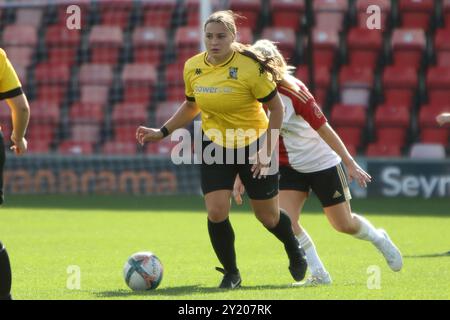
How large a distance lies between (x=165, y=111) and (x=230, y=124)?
36.6ft

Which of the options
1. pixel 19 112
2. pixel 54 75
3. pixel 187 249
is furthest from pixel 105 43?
pixel 19 112

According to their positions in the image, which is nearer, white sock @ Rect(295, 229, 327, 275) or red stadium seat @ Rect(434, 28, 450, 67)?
white sock @ Rect(295, 229, 327, 275)

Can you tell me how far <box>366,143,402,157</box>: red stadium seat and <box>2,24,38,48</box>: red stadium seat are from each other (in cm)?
641

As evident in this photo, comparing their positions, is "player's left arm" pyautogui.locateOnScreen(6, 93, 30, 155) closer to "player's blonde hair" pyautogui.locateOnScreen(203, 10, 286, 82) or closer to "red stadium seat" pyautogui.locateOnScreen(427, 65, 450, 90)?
"player's blonde hair" pyautogui.locateOnScreen(203, 10, 286, 82)

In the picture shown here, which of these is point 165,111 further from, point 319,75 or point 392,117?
point 392,117

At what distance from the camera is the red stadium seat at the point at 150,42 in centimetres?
1945

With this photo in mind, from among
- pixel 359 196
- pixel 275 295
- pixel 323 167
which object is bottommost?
pixel 359 196

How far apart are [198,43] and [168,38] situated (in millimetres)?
915

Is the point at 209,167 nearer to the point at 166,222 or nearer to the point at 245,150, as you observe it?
the point at 245,150

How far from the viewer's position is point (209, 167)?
24.6ft

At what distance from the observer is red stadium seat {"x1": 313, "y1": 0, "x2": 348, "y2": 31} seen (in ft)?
62.5

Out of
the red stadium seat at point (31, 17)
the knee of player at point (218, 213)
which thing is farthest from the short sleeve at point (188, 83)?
the red stadium seat at point (31, 17)

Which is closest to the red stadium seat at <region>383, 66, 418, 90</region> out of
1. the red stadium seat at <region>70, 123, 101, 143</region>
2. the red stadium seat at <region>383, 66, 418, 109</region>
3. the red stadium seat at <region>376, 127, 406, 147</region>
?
the red stadium seat at <region>383, 66, 418, 109</region>
